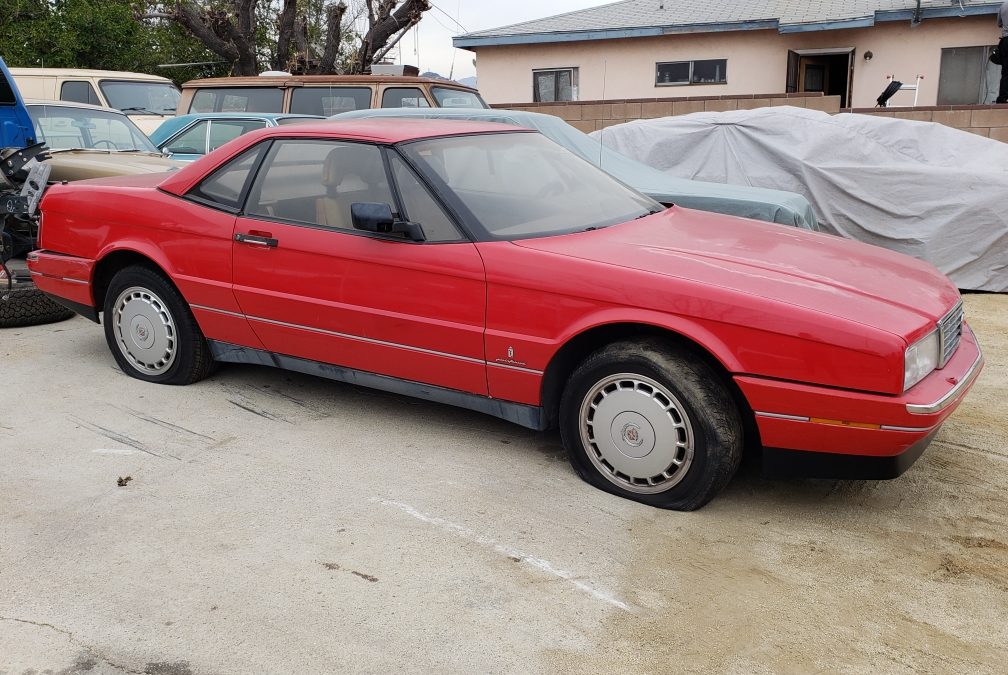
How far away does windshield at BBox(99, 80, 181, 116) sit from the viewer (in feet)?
41.8

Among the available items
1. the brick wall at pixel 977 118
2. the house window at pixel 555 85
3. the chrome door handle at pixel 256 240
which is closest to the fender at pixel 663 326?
the chrome door handle at pixel 256 240

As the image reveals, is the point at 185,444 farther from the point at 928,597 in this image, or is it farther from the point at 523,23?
the point at 523,23

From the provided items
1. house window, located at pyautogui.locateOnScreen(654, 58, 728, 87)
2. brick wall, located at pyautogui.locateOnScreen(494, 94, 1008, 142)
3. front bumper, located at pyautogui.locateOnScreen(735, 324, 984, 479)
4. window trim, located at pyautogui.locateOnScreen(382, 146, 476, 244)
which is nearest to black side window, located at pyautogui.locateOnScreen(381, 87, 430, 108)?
brick wall, located at pyautogui.locateOnScreen(494, 94, 1008, 142)

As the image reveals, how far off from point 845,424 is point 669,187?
13.9ft

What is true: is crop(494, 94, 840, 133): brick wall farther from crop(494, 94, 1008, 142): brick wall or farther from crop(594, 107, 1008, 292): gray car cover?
crop(594, 107, 1008, 292): gray car cover

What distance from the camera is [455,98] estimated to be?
10.0 m

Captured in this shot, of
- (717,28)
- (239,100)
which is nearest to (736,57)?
(717,28)

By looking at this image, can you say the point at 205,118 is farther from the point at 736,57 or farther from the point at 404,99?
Result: the point at 736,57

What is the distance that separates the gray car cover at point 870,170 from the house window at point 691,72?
7.39m

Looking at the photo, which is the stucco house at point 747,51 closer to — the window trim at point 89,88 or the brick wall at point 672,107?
the brick wall at point 672,107

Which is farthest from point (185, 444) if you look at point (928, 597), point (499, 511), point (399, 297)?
point (928, 597)

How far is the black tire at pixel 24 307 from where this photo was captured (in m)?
6.27

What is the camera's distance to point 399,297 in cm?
402

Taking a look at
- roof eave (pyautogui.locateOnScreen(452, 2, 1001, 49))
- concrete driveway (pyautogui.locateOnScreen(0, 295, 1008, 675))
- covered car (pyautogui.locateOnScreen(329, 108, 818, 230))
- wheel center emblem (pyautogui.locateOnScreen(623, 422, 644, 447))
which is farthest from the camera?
roof eave (pyautogui.locateOnScreen(452, 2, 1001, 49))
